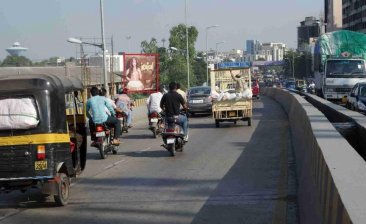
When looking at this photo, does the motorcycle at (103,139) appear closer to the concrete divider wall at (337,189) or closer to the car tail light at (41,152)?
the car tail light at (41,152)

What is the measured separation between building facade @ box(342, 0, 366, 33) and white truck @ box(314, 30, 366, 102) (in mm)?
97526

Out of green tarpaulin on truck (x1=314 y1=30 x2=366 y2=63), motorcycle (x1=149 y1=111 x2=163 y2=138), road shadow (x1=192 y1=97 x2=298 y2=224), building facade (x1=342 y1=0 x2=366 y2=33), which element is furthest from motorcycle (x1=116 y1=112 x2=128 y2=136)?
building facade (x1=342 y1=0 x2=366 y2=33)

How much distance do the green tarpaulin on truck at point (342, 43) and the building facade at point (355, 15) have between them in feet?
320

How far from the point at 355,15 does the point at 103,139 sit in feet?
430

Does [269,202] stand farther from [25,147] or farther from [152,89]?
[152,89]

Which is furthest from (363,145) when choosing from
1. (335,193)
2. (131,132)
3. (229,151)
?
(131,132)

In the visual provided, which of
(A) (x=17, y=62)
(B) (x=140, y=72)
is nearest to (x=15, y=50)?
(A) (x=17, y=62)

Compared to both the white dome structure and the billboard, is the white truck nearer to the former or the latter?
the billboard

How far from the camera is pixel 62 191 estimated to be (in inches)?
364

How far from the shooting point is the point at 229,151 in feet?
51.4

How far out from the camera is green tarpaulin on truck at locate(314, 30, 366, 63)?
32531mm

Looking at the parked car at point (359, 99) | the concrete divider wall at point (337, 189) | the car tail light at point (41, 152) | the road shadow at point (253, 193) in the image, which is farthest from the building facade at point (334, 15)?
the concrete divider wall at point (337, 189)

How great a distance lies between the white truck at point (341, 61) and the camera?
32.7 meters

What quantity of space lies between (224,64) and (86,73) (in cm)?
794
